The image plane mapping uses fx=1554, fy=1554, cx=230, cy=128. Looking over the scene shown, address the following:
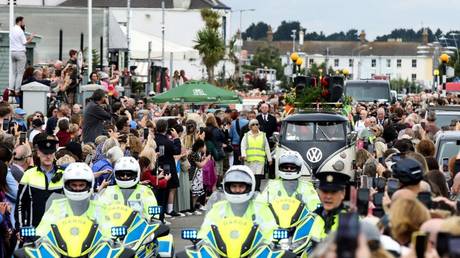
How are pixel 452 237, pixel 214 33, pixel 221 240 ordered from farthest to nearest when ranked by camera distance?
pixel 214 33
pixel 221 240
pixel 452 237

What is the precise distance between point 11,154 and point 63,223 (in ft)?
12.6

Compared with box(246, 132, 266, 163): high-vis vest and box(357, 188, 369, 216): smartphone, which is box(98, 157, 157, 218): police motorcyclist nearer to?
box(357, 188, 369, 216): smartphone

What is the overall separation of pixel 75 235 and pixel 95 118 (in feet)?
36.9

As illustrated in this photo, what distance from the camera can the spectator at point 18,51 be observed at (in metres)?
29.5

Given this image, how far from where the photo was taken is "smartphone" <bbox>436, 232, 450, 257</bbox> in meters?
8.32

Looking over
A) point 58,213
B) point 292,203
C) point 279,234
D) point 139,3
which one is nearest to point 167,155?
point 292,203

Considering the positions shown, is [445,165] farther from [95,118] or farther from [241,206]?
[95,118]

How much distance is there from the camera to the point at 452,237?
8180mm

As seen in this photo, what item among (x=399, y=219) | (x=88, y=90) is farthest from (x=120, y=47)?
(x=399, y=219)

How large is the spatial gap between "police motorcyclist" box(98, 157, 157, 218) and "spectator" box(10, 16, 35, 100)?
44.2 feet

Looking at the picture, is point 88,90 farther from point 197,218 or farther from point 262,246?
point 262,246

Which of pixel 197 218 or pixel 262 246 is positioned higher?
pixel 262 246

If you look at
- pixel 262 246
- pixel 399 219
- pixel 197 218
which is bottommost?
pixel 197 218

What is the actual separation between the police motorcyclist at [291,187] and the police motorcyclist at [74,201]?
268 cm
